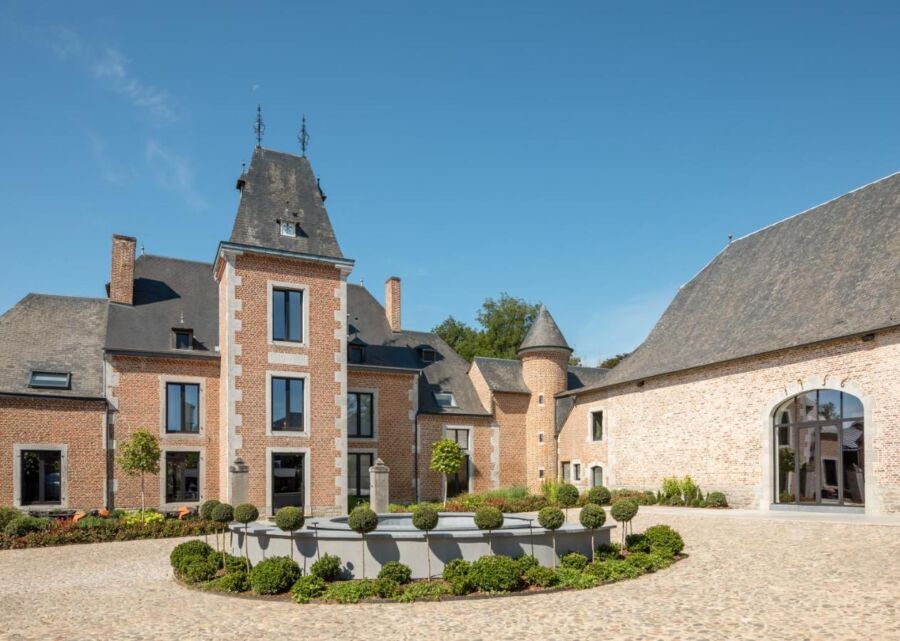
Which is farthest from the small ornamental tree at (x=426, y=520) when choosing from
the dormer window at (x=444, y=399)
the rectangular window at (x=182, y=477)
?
the dormer window at (x=444, y=399)

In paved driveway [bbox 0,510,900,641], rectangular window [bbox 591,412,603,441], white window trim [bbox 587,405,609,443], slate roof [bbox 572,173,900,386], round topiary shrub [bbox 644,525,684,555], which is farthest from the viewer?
rectangular window [bbox 591,412,603,441]

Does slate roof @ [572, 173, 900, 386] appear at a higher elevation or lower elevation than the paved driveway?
higher

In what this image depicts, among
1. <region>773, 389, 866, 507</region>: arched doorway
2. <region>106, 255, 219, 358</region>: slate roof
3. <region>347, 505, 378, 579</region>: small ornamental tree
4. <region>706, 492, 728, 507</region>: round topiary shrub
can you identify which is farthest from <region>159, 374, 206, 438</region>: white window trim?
<region>773, 389, 866, 507</region>: arched doorway

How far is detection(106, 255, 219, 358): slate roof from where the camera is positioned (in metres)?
22.2

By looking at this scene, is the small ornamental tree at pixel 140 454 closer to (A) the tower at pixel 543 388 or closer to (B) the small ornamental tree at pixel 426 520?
(B) the small ornamental tree at pixel 426 520

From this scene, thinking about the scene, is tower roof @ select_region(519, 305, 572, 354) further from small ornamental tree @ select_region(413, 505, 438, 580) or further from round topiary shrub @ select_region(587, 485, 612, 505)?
small ornamental tree @ select_region(413, 505, 438, 580)

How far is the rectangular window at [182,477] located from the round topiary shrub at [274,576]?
40.8 ft

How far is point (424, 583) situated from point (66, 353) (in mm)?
16204

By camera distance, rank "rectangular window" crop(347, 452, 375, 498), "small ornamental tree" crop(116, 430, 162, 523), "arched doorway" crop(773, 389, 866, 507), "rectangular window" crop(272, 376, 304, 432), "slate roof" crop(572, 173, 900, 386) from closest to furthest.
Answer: "arched doorway" crop(773, 389, 866, 507) < "slate roof" crop(572, 173, 900, 386) < "small ornamental tree" crop(116, 430, 162, 523) < "rectangular window" crop(272, 376, 304, 432) < "rectangular window" crop(347, 452, 375, 498)

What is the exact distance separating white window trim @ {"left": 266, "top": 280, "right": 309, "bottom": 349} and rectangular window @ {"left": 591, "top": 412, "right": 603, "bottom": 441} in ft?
39.7

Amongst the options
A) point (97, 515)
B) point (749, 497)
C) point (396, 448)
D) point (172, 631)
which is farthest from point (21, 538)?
point (749, 497)

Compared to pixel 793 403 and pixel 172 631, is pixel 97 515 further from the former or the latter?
pixel 793 403

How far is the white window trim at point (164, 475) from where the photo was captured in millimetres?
21375

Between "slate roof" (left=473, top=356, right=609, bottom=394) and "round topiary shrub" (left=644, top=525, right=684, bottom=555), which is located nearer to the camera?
"round topiary shrub" (left=644, top=525, right=684, bottom=555)
